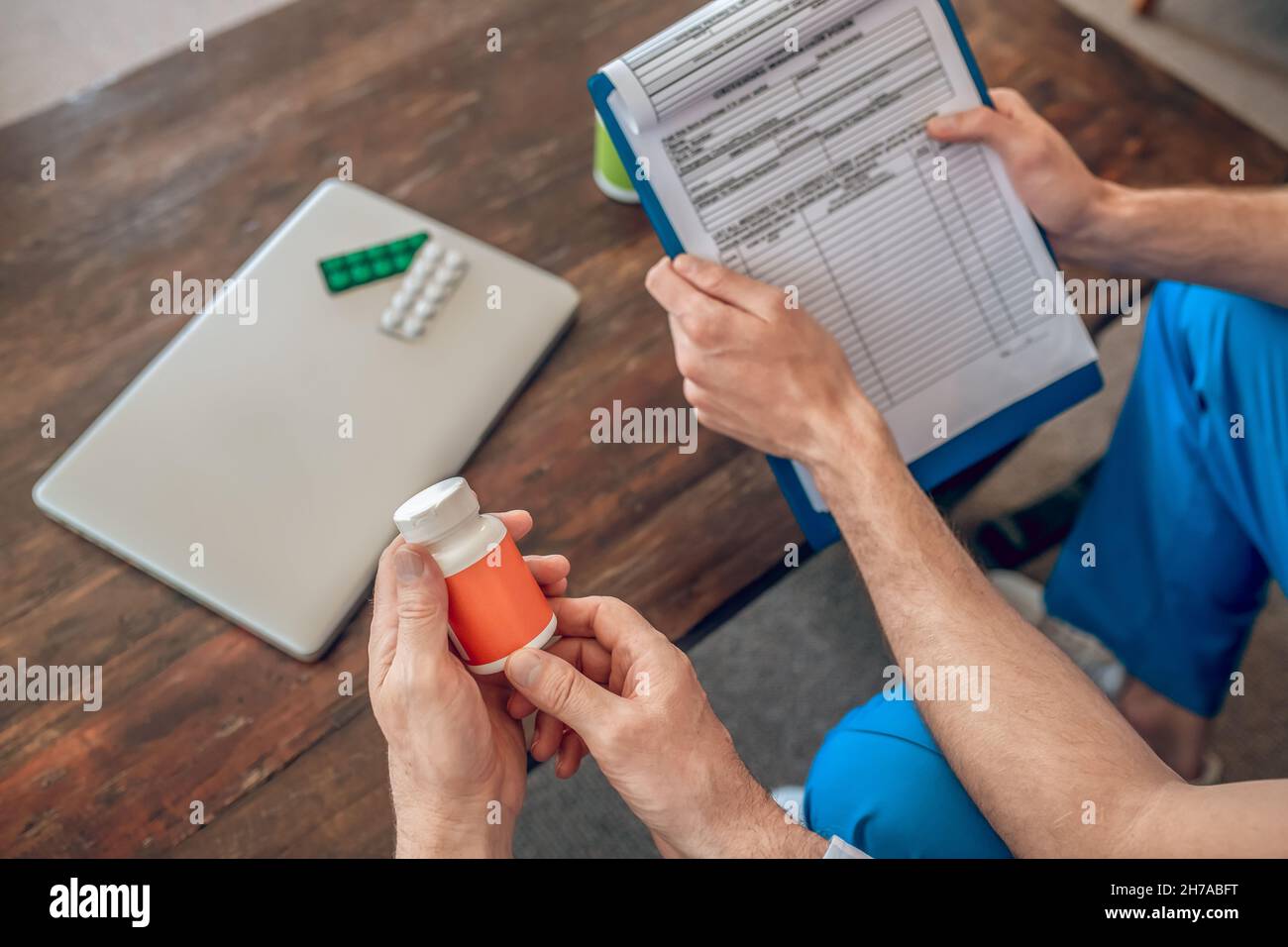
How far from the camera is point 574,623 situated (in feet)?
2.36

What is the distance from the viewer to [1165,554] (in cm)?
110

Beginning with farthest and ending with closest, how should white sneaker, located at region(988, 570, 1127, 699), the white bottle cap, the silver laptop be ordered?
white sneaker, located at region(988, 570, 1127, 699) → the silver laptop → the white bottle cap

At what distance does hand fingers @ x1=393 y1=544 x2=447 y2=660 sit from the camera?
2.00 ft

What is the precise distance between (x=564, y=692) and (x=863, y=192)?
0.51 m

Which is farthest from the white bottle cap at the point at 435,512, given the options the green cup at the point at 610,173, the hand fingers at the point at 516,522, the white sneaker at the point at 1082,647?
the white sneaker at the point at 1082,647

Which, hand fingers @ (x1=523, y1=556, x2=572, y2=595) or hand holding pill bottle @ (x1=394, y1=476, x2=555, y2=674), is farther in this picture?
hand fingers @ (x1=523, y1=556, x2=572, y2=595)

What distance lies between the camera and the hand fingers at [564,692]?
63 centimetres

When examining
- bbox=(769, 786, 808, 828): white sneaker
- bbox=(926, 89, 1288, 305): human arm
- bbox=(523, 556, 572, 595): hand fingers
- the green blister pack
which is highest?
the green blister pack

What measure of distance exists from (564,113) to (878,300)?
16.6 inches

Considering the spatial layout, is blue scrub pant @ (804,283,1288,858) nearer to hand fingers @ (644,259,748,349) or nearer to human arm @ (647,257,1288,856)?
human arm @ (647,257,1288,856)

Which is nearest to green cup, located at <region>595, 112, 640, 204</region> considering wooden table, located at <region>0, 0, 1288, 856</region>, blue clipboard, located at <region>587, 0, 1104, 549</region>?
wooden table, located at <region>0, 0, 1288, 856</region>

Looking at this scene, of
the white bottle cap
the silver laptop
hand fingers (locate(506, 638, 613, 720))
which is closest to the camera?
the white bottle cap
